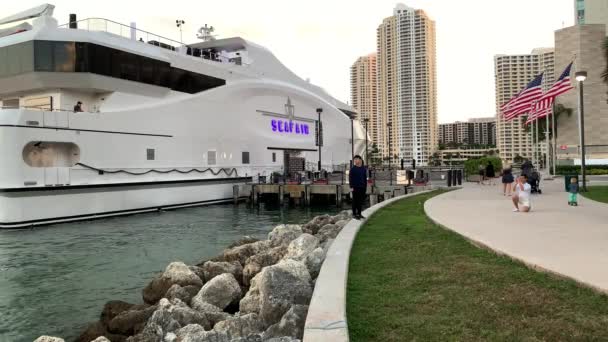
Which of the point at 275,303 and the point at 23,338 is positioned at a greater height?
the point at 275,303

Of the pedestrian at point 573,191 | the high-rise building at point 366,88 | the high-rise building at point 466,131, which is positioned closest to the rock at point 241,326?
the pedestrian at point 573,191

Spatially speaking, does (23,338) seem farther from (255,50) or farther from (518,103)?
(255,50)

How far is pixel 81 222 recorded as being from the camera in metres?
19.5

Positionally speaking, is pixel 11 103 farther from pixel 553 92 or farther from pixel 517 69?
pixel 517 69

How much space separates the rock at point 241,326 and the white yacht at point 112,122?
619 inches

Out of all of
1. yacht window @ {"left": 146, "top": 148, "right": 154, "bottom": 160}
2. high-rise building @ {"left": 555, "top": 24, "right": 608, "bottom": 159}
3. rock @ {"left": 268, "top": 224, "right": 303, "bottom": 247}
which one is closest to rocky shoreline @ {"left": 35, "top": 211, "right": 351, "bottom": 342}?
rock @ {"left": 268, "top": 224, "right": 303, "bottom": 247}

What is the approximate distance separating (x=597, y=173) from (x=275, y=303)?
36.2 metres

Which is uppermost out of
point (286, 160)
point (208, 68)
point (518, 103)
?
point (208, 68)

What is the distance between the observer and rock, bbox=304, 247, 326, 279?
23.4ft

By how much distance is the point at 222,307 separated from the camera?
6926mm

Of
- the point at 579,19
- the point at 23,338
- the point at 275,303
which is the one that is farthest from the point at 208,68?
the point at 579,19

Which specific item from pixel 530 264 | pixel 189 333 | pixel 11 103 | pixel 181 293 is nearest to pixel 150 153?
pixel 11 103

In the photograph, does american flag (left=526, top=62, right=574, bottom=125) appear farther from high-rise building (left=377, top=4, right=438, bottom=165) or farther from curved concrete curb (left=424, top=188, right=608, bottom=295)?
high-rise building (left=377, top=4, right=438, bottom=165)

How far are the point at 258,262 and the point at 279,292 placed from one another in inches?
117
